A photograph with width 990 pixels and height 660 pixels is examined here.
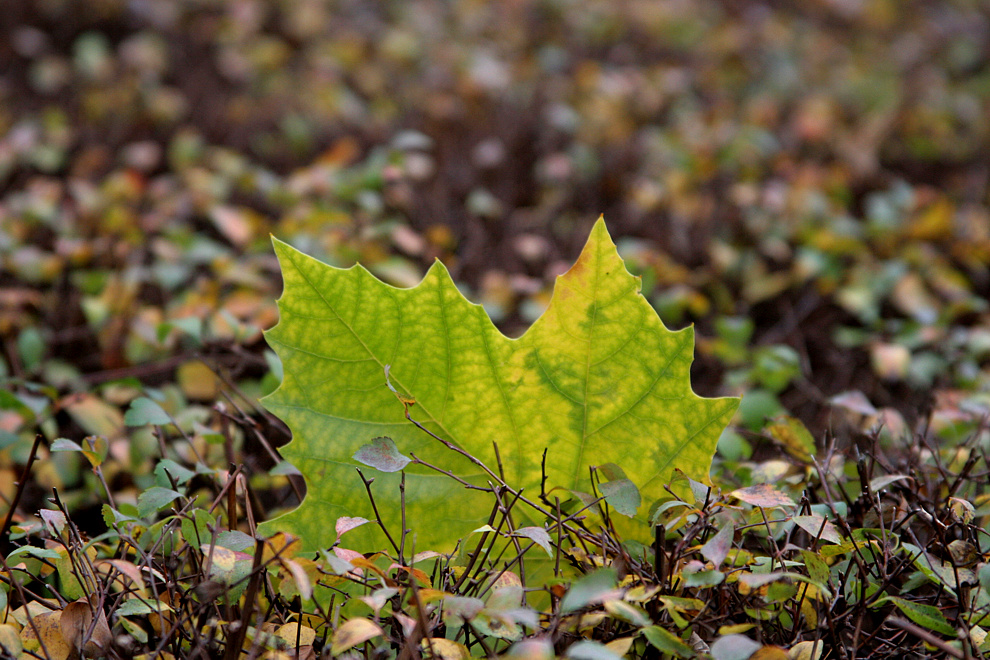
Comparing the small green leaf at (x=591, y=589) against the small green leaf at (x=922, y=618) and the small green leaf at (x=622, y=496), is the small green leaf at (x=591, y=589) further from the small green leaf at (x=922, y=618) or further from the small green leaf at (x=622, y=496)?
the small green leaf at (x=922, y=618)

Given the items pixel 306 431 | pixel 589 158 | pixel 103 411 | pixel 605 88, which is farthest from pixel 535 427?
pixel 605 88

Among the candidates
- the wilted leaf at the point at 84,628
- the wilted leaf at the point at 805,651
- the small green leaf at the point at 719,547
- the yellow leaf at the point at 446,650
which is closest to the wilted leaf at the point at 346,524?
the yellow leaf at the point at 446,650

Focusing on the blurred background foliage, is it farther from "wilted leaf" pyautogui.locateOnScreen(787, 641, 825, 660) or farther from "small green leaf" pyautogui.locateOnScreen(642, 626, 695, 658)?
"small green leaf" pyautogui.locateOnScreen(642, 626, 695, 658)

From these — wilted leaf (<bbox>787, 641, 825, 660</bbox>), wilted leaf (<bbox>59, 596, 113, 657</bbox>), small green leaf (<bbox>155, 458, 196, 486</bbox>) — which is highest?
small green leaf (<bbox>155, 458, 196, 486</bbox>)

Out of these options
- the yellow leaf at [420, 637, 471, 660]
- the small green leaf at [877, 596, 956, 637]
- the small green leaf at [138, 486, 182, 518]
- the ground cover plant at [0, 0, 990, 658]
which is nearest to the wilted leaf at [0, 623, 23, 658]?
the ground cover plant at [0, 0, 990, 658]

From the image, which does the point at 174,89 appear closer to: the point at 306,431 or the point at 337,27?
the point at 337,27

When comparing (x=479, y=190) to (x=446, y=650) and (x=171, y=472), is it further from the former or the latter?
(x=446, y=650)

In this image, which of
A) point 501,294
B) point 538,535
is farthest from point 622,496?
point 501,294
